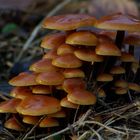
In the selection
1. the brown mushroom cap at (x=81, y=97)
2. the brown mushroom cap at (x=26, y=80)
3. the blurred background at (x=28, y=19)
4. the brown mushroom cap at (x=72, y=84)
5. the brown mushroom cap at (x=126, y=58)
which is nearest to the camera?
the brown mushroom cap at (x=81, y=97)

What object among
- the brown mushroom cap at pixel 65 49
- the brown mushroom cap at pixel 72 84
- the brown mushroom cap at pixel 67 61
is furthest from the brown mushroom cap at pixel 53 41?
the brown mushroom cap at pixel 72 84

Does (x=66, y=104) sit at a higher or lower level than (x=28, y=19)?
higher

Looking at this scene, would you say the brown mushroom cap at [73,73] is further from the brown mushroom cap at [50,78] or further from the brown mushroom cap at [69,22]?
the brown mushroom cap at [69,22]

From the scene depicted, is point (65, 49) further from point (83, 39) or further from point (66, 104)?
point (66, 104)

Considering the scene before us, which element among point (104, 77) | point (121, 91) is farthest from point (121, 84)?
point (104, 77)

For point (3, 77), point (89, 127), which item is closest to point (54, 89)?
point (89, 127)

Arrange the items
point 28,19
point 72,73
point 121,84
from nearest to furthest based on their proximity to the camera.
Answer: point 72,73 < point 121,84 < point 28,19

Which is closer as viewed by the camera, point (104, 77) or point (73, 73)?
point (73, 73)
